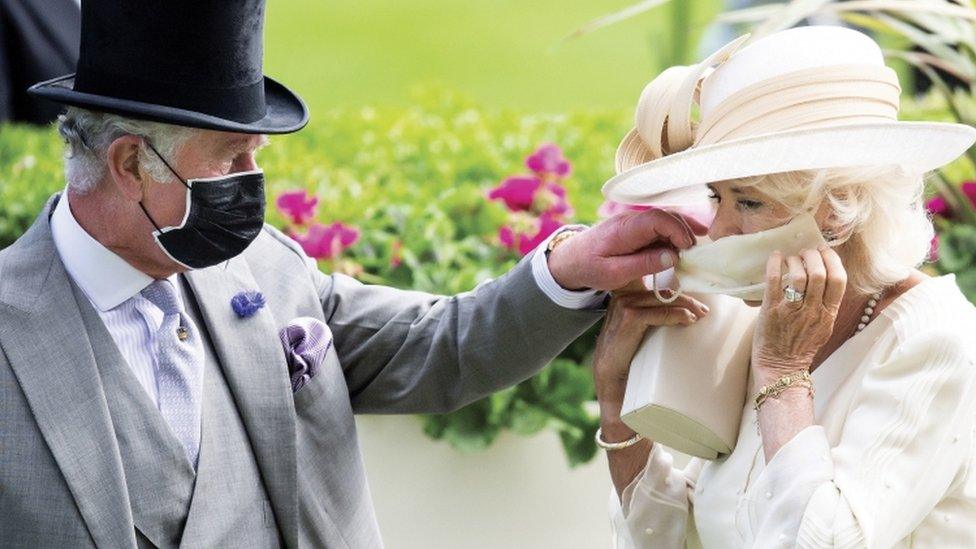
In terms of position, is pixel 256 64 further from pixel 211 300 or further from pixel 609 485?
pixel 609 485

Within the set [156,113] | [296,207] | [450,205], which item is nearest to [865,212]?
[156,113]

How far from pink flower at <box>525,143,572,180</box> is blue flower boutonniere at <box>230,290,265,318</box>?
211cm

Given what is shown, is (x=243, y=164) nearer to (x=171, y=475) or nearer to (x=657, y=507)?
(x=171, y=475)

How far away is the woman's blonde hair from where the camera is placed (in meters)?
2.47

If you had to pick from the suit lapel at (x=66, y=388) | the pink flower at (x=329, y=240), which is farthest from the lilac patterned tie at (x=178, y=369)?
the pink flower at (x=329, y=240)

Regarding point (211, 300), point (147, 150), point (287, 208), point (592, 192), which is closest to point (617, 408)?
point (211, 300)

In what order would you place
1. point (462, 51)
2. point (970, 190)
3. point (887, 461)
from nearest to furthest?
point (887, 461) → point (970, 190) → point (462, 51)

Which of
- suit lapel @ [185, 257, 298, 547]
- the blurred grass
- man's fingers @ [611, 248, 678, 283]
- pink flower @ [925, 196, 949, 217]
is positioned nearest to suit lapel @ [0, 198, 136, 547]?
suit lapel @ [185, 257, 298, 547]

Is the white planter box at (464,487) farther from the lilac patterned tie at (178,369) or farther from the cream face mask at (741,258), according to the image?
the cream face mask at (741,258)

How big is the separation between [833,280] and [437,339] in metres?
0.96

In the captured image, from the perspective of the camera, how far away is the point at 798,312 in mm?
2449

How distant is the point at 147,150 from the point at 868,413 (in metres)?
1.38

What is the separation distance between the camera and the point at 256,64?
9.19ft

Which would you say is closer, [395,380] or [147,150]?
[147,150]
